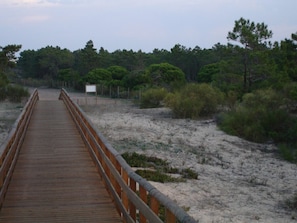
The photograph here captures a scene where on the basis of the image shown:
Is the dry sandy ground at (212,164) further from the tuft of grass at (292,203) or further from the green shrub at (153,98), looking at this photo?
the green shrub at (153,98)

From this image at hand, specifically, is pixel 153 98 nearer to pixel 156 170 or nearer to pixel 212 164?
pixel 212 164

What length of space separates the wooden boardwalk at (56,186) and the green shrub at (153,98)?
2192cm

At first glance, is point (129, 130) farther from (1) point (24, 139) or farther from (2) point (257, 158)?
(1) point (24, 139)

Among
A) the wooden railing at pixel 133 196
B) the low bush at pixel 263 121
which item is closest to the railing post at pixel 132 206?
the wooden railing at pixel 133 196

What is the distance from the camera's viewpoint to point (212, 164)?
18234 millimetres

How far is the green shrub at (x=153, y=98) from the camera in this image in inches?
1467

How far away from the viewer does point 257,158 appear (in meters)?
20.6

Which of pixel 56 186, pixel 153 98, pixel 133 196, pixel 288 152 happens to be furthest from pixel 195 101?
pixel 133 196

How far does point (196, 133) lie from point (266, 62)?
8.94 m

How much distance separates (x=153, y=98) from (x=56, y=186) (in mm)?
28645

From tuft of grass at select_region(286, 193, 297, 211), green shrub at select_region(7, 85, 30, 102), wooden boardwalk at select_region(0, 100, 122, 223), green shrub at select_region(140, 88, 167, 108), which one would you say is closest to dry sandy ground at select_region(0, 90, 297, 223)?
tuft of grass at select_region(286, 193, 297, 211)

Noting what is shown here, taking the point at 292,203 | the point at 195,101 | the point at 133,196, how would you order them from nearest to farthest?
the point at 133,196 → the point at 292,203 → the point at 195,101

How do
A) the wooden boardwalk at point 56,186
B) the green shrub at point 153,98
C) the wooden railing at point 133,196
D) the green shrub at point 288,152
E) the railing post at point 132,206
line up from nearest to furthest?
1. the wooden railing at point 133,196
2. the railing post at point 132,206
3. the wooden boardwalk at point 56,186
4. the green shrub at point 288,152
5. the green shrub at point 153,98

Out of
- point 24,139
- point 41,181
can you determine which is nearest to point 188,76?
point 24,139
